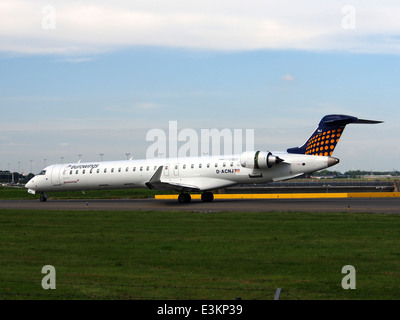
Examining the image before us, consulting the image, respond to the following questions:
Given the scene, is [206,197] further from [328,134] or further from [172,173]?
[328,134]

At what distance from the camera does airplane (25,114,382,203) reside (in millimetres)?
36531

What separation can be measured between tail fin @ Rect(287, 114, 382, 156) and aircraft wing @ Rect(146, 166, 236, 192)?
5.92 meters

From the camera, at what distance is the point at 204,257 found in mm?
15430

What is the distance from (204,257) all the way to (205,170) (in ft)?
78.1

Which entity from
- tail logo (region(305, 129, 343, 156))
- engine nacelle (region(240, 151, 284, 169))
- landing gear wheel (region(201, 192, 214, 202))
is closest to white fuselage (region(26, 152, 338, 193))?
engine nacelle (region(240, 151, 284, 169))

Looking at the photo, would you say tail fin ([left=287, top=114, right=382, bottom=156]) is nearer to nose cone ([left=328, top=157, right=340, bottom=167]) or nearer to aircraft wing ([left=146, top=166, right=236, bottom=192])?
nose cone ([left=328, top=157, right=340, bottom=167])

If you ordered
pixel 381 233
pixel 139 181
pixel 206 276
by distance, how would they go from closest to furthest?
1. pixel 206 276
2. pixel 381 233
3. pixel 139 181

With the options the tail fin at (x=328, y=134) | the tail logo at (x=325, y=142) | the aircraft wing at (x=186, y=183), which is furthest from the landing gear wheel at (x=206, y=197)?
the tail logo at (x=325, y=142)

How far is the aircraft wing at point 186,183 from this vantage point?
3784 centimetres

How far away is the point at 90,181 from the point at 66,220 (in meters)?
16.4

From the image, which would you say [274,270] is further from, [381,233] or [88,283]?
[381,233]
